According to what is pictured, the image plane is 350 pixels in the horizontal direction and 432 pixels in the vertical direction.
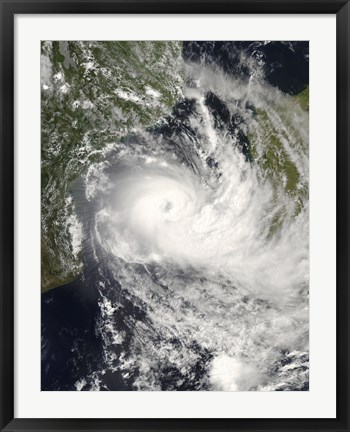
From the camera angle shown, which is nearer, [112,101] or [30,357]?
[30,357]

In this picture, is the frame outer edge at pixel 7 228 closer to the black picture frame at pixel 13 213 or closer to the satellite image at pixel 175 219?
the black picture frame at pixel 13 213

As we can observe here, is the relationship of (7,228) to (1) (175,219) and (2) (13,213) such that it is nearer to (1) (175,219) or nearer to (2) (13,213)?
(2) (13,213)

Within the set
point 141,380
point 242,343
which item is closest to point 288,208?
point 242,343

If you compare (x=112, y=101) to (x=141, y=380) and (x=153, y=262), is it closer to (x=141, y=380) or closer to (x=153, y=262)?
(x=153, y=262)

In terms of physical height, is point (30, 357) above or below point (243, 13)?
below

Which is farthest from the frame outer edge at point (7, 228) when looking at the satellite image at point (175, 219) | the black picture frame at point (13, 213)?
the satellite image at point (175, 219)

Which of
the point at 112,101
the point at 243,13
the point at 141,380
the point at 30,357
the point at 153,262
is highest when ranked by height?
the point at 243,13
